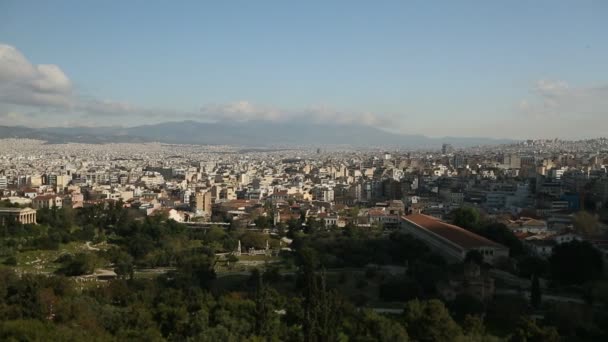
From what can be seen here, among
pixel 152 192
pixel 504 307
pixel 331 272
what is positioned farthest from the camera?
pixel 152 192

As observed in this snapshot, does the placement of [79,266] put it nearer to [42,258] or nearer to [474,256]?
[42,258]

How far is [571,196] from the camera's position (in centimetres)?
3509

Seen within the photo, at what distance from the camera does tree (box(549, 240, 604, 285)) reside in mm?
18328

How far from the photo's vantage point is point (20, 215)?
28453mm

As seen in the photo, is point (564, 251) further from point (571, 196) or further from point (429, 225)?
point (571, 196)

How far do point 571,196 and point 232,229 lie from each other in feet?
60.2

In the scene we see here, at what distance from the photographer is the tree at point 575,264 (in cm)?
1833

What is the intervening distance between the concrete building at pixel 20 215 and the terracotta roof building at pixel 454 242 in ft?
54.4

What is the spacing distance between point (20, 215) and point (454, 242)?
18.3 metres

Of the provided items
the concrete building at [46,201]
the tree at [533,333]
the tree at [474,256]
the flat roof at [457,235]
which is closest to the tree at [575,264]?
the tree at [474,256]

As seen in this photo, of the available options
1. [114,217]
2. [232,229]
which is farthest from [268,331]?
[114,217]

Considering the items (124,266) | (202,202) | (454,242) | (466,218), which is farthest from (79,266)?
(202,202)

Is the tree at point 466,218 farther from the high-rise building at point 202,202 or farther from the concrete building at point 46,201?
the concrete building at point 46,201

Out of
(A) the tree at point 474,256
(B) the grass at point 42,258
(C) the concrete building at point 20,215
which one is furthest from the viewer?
(C) the concrete building at point 20,215
